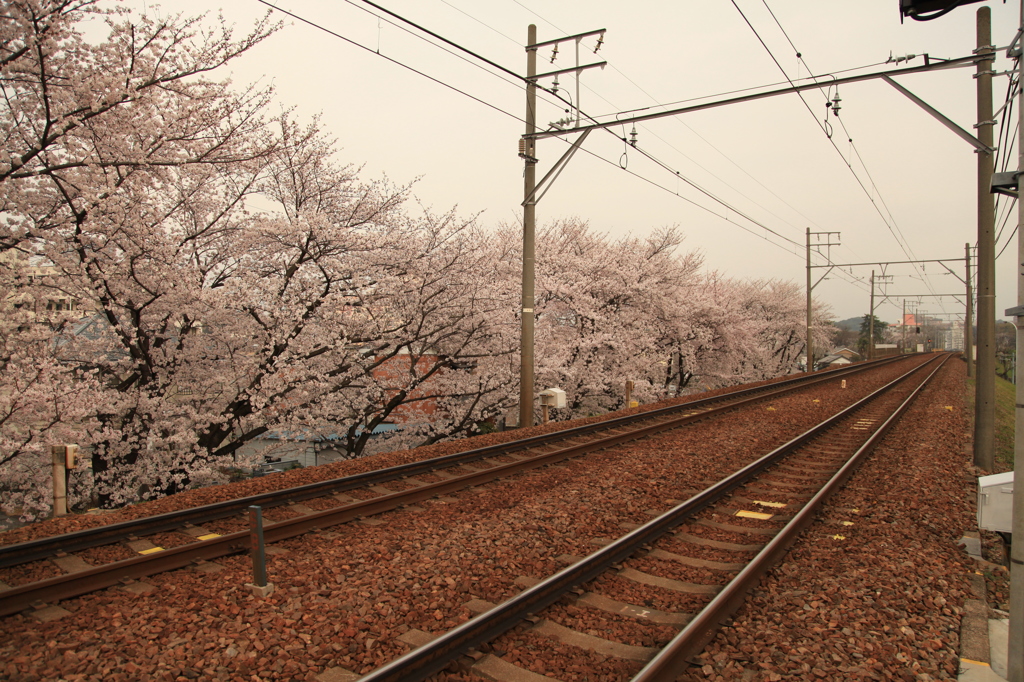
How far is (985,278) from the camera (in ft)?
32.9

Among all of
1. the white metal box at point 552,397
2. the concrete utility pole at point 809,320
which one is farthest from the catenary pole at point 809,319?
Answer: the white metal box at point 552,397

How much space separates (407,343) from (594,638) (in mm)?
12103

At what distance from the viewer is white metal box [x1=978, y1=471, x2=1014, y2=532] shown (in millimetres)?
5277

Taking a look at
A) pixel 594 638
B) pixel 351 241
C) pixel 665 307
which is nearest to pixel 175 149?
pixel 351 241

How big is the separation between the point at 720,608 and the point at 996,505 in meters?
3.12

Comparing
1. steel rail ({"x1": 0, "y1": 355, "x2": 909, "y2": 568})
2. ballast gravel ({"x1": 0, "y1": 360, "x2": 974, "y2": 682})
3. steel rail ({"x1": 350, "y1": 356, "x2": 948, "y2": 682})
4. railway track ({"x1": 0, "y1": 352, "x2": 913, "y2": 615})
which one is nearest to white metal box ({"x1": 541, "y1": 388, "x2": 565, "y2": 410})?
railway track ({"x1": 0, "y1": 352, "x2": 913, "y2": 615})

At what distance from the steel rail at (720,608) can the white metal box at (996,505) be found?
1661mm

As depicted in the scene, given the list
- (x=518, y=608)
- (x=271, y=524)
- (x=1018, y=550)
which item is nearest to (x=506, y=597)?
(x=518, y=608)

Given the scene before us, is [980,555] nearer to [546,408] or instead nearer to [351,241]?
[546,408]

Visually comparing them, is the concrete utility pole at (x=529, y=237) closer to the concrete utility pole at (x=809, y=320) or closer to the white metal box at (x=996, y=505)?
the white metal box at (x=996, y=505)

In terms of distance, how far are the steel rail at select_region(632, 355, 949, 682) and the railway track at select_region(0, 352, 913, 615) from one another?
406 centimetres

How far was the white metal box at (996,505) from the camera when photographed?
5.28 meters

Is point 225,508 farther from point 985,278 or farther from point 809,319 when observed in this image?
point 809,319

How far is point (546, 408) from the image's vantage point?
15070 millimetres
